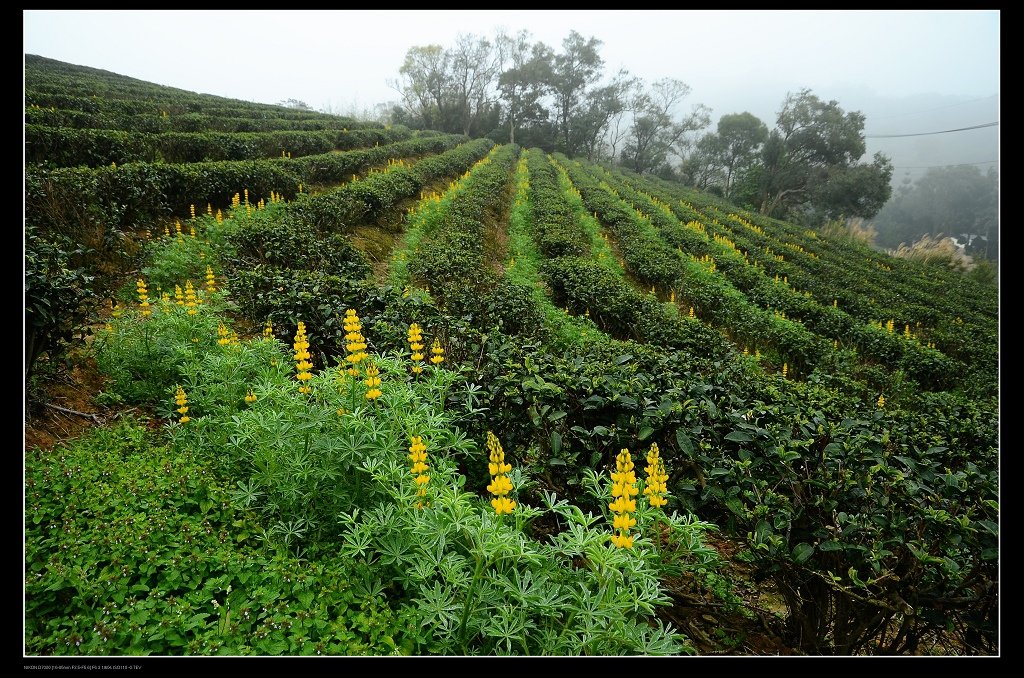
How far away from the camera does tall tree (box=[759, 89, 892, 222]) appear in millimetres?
8312

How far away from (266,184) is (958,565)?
433 inches

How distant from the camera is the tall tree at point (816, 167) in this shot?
8.31 meters

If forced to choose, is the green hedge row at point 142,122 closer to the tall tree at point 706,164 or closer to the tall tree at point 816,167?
the tall tree at point 816,167

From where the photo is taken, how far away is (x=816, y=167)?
400 inches

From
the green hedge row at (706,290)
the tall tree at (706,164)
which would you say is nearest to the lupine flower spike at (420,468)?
the green hedge row at (706,290)

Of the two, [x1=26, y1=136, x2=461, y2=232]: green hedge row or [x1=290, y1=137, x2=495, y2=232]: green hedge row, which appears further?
[x1=290, y1=137, x2=495, y2=232]: green hedge row

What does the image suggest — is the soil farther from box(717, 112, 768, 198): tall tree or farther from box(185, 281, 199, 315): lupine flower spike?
box(717, 112, 768, 198): tall tree

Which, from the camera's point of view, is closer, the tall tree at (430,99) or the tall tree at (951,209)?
the tall tree at (951,209)

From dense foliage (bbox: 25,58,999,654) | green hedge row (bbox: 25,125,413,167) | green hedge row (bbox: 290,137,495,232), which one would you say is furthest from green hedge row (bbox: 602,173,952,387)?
green hedge row (bbox: 25,125,413,167)

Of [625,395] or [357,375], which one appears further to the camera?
[625,395]
